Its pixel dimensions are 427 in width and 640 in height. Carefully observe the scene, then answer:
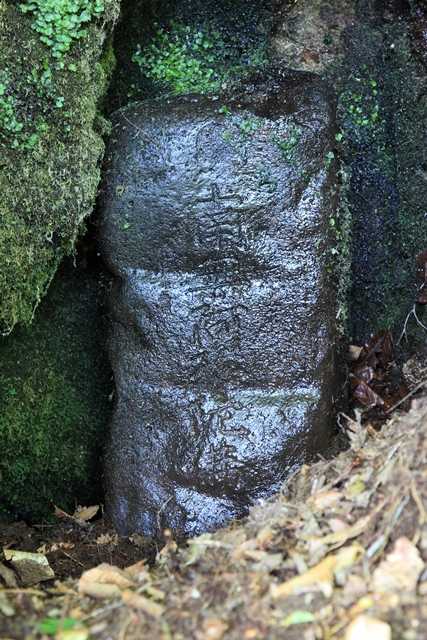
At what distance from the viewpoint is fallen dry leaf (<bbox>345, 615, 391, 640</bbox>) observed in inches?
68.2

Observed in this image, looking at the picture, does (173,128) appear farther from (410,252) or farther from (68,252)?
→ (410,252)

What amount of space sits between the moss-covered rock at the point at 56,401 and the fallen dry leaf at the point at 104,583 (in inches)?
51.6

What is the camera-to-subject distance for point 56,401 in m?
3.52

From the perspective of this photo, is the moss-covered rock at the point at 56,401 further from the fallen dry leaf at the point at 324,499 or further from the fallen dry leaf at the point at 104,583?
the fallen dry leaf at the point at 324,499

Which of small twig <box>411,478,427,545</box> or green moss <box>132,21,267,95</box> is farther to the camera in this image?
green moss <box>132,21,267,95</box>

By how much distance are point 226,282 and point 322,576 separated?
1.46m

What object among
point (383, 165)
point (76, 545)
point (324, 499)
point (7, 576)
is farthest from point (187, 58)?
point (7, 576)

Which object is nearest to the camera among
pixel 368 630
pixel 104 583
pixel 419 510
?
pixel 368 630

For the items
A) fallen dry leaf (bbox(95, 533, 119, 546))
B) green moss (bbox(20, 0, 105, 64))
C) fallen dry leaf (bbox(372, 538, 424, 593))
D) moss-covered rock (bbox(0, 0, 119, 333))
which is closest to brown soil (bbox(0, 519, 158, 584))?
fallen dry leaf (bbox(95, 533, 119, 546))

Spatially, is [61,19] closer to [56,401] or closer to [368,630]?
[56,401]

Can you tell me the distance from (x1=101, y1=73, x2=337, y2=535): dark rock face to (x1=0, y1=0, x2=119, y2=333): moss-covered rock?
0.64 feet

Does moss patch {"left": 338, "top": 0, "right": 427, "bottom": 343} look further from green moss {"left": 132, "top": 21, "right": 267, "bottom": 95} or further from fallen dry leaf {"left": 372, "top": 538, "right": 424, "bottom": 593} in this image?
fallen dry leaf {"left": 372, "top": 538, "right": 424, "bottom": 593}

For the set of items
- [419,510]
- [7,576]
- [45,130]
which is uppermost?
[45,130]

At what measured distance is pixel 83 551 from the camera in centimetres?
319
